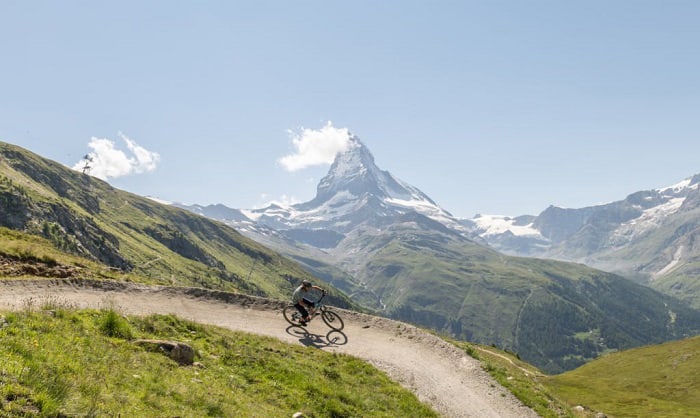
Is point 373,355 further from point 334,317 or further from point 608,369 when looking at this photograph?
point 608,369

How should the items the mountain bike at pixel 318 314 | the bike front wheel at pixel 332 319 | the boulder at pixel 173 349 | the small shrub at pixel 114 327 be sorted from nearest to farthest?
the boulder at pixel 173 349 → the small shrub at pixel 114 327 → the mountain bike at pixel 318 314 → the bike front wheel at pixel 332 319

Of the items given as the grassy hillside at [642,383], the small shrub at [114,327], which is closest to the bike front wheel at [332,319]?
the small shrub at [114,327]

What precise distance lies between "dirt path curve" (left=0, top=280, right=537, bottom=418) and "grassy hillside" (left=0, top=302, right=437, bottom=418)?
2.90m

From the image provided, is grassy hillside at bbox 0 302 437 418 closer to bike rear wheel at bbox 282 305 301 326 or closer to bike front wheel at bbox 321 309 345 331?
bike rear wheel at bbox 282 305 301 326

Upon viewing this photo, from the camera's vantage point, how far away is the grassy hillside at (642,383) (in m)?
65.4

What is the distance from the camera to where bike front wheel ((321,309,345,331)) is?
111 feet

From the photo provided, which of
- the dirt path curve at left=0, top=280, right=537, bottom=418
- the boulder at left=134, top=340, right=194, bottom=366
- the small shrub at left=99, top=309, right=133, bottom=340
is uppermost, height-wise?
the small shrub at left=99, top=309, right=133, bottom=340

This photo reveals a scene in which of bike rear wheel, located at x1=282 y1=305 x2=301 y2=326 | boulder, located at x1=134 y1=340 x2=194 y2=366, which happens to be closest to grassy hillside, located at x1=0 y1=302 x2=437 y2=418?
boulder, located at x1=134 y1=340 x2=194 y2=366

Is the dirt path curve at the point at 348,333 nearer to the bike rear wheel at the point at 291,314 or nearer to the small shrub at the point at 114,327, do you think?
the bike rear wheel at the point at 291,314

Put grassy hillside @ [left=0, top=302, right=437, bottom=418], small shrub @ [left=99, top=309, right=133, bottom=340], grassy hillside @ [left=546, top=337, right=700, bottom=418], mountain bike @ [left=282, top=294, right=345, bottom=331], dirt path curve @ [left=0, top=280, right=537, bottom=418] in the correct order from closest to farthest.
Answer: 1. grassy hillside @ [left=0, top=302, right=437, bottom=418]
2. small shrub @ [left=99, top=309, right=133, bottom=340]
3. dirt path curve @ [left=0, top=280, right=537, bottom=418]
4. mountain bike @ [left=282, top=294, right=345, bottom=331]
5. grassy hillside @ [left=546, top=337, right=700, bottom=418]

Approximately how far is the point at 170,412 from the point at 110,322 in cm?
844

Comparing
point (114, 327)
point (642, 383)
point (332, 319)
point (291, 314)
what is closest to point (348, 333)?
Result: point (332, 319)

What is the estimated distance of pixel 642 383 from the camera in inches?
3684

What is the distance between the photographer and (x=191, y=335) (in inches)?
901
